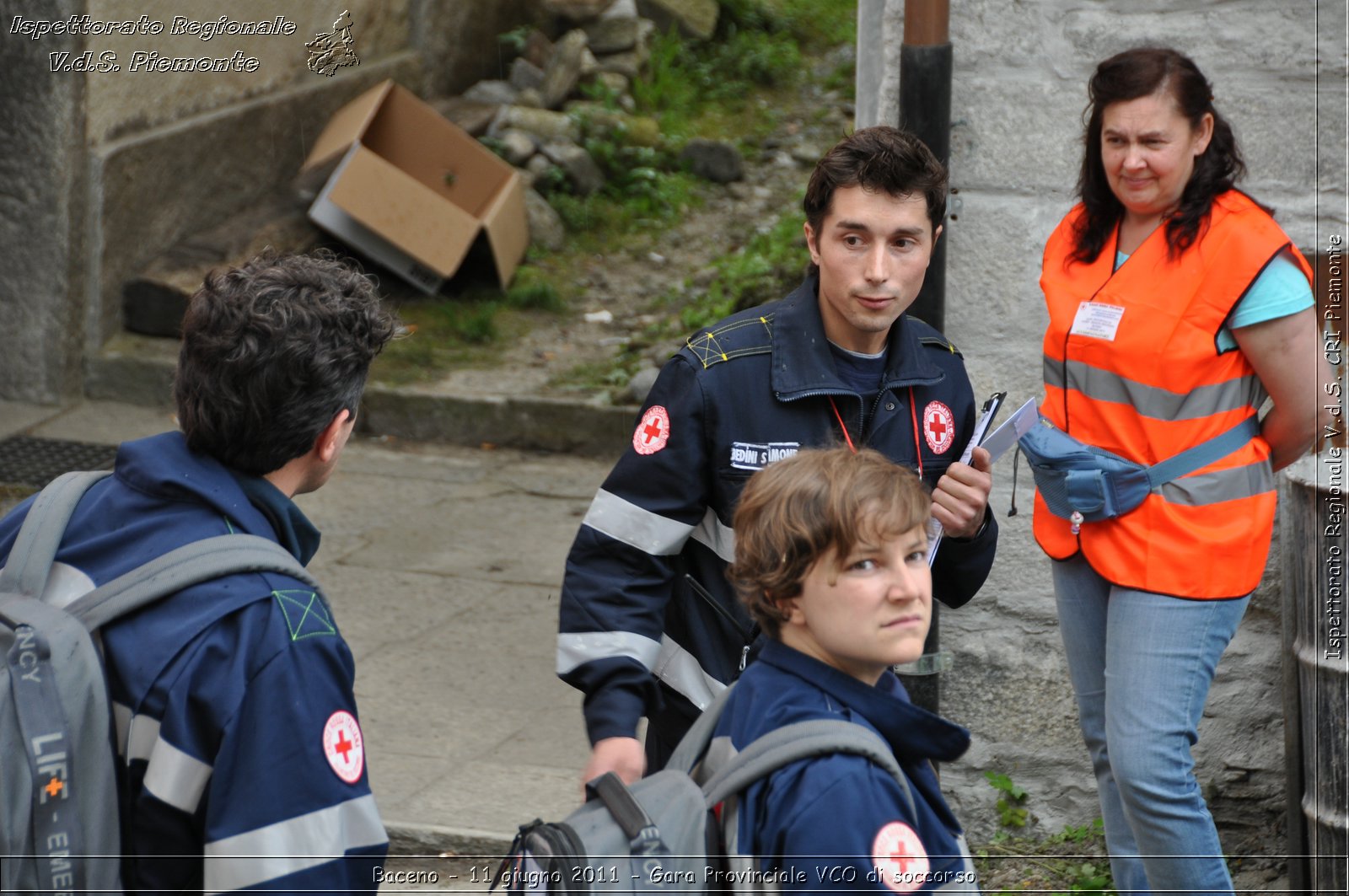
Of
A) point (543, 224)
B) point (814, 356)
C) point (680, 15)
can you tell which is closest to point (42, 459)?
point (543, 224)

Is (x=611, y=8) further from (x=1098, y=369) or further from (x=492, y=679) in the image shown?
(x=1098, y=369)

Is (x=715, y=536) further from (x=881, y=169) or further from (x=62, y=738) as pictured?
(x=62, y=738)

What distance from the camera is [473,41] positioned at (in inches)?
374

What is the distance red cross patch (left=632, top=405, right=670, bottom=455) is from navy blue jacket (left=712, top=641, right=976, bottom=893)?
1.95 feet

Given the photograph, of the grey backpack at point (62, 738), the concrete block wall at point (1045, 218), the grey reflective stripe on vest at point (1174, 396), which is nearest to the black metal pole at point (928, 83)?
the concrete block wall at point (1045, 218)

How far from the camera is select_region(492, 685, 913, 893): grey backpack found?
1693 mm

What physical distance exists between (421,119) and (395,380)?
64.0 inches

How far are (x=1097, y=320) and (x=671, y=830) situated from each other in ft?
5.33

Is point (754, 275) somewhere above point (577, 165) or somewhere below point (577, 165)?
below

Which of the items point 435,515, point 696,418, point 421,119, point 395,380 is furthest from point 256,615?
point 421,119

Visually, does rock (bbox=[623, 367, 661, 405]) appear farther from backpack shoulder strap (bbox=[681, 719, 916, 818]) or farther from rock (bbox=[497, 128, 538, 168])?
backpack shoulder strap (bbox=[681, 719, 916, 818])

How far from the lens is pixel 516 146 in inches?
332

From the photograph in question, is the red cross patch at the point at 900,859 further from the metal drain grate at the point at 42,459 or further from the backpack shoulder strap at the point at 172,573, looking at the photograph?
the metal drain grate at the point at 42,459

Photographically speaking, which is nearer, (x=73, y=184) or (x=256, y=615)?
(x=256, y=615)
